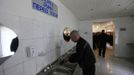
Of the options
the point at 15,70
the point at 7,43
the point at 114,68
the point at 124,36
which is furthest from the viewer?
the point at 124,36

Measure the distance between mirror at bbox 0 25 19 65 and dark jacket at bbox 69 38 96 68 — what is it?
1203 millimetres

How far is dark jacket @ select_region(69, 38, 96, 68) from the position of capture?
2279 mm

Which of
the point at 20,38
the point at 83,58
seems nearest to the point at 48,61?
the point at 83,58

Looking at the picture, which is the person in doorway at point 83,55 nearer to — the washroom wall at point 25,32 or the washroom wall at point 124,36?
the washroom wall at point 25,32

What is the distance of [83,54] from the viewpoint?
2.31 metres

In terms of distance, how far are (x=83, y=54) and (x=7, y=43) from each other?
1407mm

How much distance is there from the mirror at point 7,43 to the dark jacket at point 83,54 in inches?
47.4

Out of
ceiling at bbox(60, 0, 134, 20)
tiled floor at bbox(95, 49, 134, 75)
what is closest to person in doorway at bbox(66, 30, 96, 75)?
ceiling at bbox(60, 0, 134, 20)

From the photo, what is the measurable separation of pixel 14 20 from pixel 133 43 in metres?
6.98

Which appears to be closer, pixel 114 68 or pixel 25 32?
pixel 25 32

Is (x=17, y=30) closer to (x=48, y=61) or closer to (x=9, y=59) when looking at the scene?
(x=9, y=59)

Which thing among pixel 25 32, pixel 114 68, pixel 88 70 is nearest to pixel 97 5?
pixel 88 70

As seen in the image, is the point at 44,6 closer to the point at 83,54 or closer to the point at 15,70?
the point at 83,54

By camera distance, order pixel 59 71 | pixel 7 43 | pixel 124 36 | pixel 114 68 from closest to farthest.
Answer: pixel 7 43 < pixel 59 71 < pixel 114 68 < pixel 124 36
